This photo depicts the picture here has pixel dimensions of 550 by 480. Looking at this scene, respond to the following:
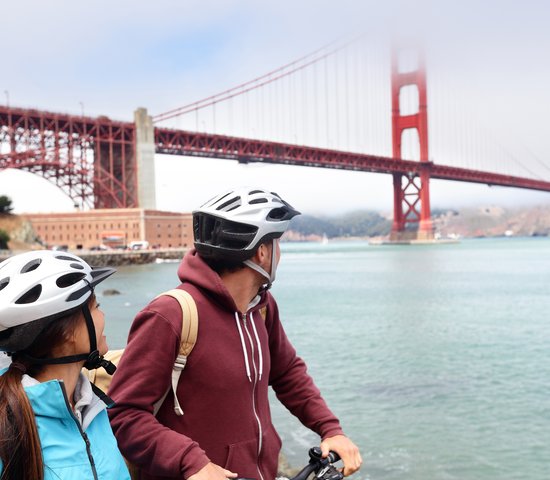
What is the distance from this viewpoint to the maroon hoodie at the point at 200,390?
1.70 meters

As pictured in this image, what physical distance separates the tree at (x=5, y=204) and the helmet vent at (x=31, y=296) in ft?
185

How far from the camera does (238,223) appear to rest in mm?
1849

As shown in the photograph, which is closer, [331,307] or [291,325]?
[291,325]

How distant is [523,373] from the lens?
36.0ft

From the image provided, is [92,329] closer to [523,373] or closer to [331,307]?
[523,373]

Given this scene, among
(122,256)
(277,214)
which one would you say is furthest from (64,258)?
(122,256)

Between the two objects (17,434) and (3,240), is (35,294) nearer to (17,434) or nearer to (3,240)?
(17,434)

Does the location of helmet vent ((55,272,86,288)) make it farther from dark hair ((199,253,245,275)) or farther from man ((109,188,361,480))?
dark hair ((199,253,245,275))

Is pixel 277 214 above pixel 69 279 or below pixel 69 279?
above

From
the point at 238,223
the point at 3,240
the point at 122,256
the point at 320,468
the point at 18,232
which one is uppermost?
the point at 18,232

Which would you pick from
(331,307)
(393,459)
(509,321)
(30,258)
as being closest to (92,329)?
(30,258)

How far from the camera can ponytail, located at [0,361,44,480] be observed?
4.49 ft

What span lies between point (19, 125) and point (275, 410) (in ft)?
176

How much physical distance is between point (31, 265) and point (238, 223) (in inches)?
21.5
